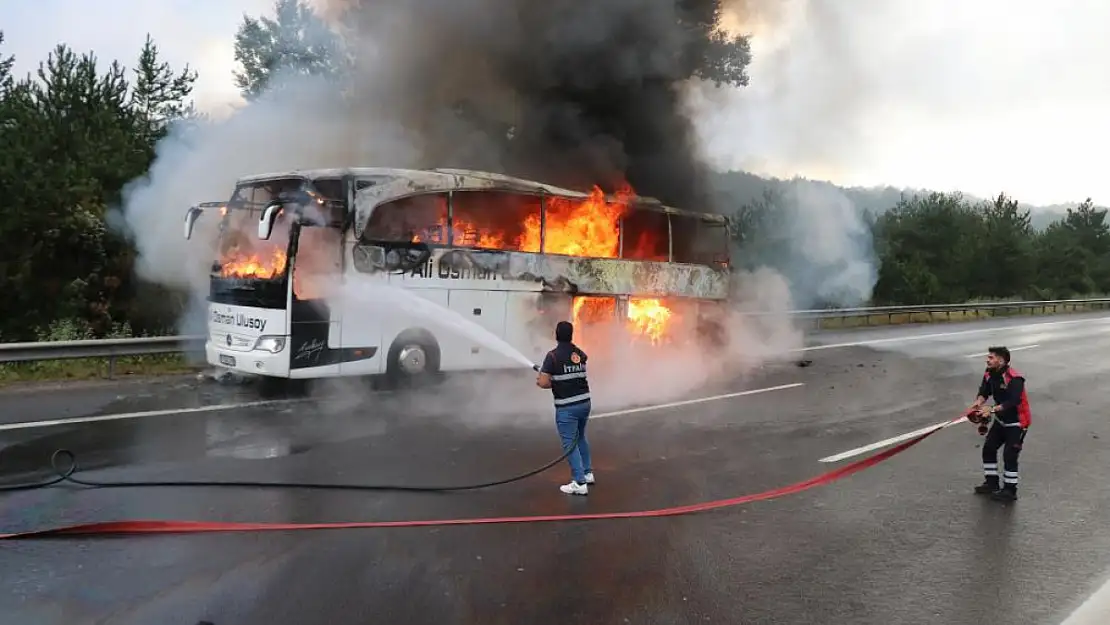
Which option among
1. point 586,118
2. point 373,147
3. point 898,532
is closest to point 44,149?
point 373,147

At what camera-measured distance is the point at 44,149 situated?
1463 cm

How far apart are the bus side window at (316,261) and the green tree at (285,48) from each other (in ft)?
28.3

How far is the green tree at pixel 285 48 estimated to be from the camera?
17500 millimetres

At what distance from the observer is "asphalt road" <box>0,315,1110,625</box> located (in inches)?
159

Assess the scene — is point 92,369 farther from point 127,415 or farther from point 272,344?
point 272,344

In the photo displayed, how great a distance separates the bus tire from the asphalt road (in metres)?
0.28

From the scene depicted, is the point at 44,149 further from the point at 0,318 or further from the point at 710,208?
the point at 710,208

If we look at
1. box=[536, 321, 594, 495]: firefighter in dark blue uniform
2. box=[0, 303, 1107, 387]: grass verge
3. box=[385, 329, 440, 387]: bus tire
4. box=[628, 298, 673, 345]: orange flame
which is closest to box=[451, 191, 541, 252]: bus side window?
box=[385, 329, 440, 387]: bus tire

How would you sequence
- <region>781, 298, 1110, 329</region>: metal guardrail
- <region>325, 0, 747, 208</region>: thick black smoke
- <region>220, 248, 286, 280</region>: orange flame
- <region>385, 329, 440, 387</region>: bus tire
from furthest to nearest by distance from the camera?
<region>781, 298, 1110, 329</region>: metal guardrail → <region>325, 0, 747, 208</region>: thick black smoke → <region>385, 329, 440, 387</region>: bus tire → <region>220, 248, 286, 280</region>: orange flame

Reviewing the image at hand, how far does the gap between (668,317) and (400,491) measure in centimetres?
858

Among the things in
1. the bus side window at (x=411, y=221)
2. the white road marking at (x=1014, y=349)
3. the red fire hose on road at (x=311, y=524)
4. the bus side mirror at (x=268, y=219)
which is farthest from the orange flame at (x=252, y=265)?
the white road marking at (x=1014, y=349)

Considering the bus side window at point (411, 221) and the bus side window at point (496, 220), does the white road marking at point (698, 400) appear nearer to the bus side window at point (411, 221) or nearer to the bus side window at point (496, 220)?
the bus side window at point (496, 220)

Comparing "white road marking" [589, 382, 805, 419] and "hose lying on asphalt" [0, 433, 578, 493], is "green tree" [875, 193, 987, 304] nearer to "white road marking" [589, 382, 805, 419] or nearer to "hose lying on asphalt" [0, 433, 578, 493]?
"white road marking" [589, 382, 805, 419]

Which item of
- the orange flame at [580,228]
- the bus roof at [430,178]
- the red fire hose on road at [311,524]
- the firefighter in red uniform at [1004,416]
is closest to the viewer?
the red fire hose on road at [311,524]
